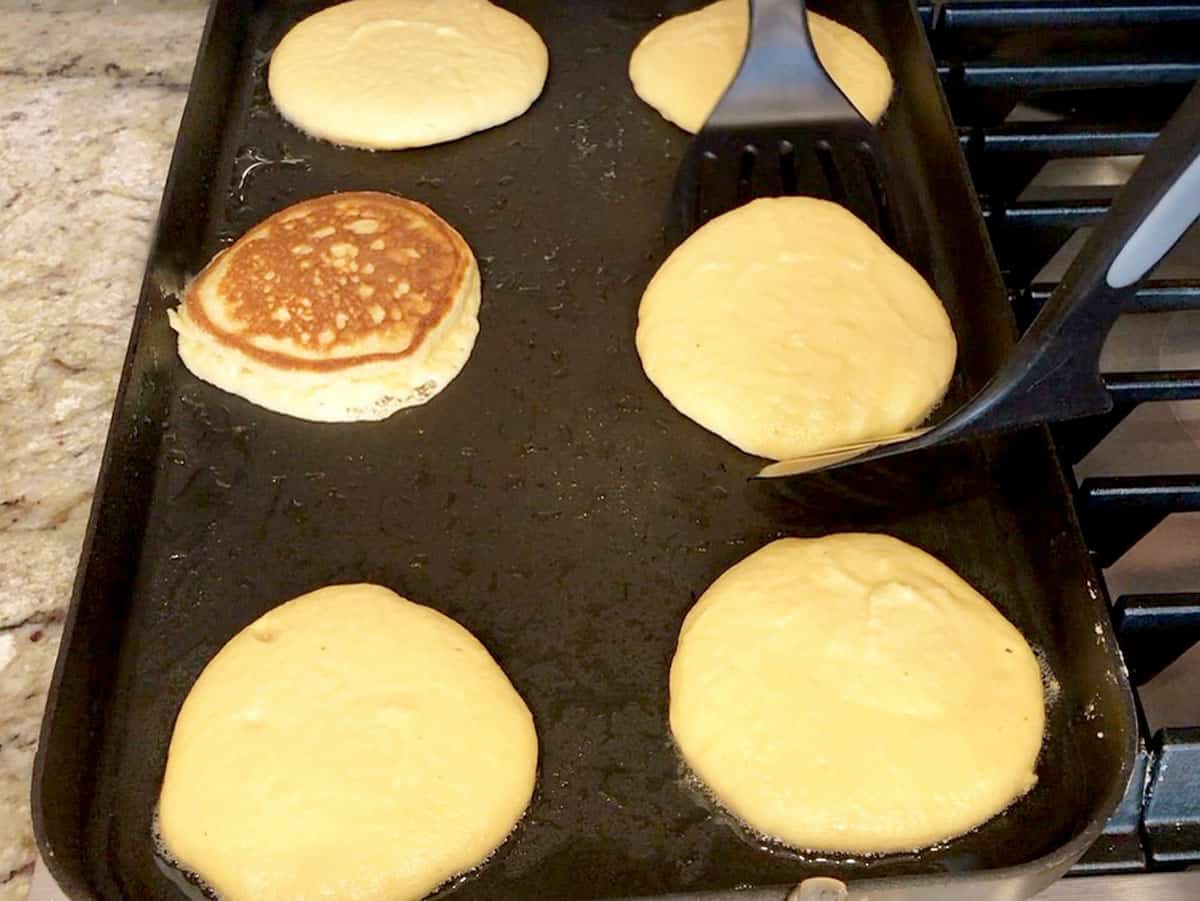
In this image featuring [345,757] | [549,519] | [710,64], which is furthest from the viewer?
[710,64]

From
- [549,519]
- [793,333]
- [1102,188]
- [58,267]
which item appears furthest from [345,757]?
[1102,188]

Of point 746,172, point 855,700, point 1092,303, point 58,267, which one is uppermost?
point 1092,303

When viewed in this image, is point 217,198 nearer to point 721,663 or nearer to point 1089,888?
point 721,663

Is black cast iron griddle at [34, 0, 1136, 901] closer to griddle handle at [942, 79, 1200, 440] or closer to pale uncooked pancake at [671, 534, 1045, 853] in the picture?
pale uncooked pancake at [671, 534, 1045, 853]

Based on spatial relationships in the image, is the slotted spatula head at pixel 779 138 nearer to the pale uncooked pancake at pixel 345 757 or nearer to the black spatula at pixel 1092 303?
the black spatula at pixel 1092 303

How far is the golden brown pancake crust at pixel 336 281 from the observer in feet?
3.61

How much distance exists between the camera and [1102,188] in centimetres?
126

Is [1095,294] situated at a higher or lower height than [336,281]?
higher

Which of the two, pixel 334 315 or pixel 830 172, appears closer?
pixel 334 315

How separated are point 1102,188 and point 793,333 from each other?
1.35 feet

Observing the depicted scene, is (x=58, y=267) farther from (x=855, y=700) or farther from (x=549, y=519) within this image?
(x=855, y=700)

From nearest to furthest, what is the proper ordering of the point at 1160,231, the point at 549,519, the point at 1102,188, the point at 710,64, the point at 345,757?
the point at 1160,231, the point at 345,757, the point at 549,519, the point at 1102,188, the point at 710,64

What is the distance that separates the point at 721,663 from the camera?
3.03 ft

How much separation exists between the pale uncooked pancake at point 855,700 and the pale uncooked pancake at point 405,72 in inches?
25.4
